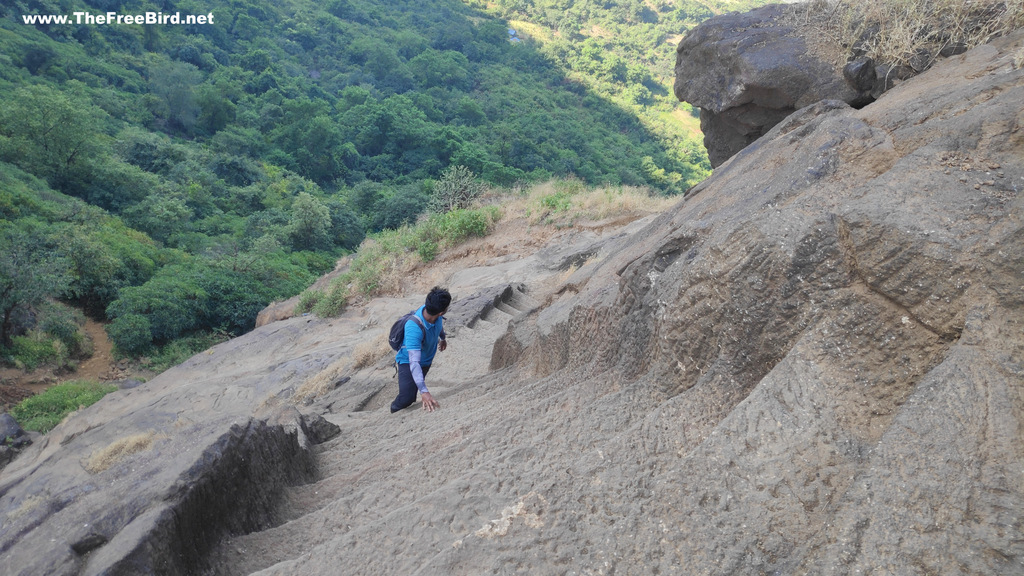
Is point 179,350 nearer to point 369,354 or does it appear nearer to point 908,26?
point 369,354

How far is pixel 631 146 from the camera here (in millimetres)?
49094

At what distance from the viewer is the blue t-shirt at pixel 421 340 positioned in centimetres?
426

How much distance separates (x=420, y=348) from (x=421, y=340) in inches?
2.6

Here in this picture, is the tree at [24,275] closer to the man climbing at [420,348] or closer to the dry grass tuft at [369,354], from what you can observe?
the dry grass tuft at [369,354]

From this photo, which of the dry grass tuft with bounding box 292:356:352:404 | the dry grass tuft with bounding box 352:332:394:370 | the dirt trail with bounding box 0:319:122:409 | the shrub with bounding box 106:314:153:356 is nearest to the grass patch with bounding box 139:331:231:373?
the shrub with bounding box 106:314:153:356

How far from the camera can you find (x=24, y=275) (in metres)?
14.0

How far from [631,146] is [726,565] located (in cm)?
4961

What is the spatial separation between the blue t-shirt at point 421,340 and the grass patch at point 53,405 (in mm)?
8686

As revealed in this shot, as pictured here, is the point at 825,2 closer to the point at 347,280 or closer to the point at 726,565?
the point at 726,565

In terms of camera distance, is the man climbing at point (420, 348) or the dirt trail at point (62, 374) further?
the dirt trail at point (62, 374)

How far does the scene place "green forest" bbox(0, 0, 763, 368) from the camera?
56.0ft

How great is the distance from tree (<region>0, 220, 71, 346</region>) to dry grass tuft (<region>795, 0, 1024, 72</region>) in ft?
53.2

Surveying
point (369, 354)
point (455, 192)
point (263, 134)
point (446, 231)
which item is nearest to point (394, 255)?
point (446, 231)

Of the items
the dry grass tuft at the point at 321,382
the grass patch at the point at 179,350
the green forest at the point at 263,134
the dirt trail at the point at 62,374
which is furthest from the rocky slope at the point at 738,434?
the green forest at the point at 263,134
